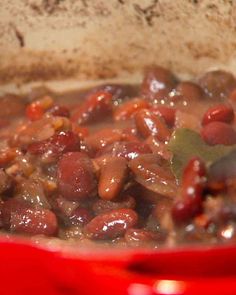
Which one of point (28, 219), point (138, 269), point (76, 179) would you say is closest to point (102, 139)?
point (76, 179)

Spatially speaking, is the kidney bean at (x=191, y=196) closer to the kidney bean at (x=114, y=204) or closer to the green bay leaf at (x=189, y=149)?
the green bay leaf at (x=189, y=149)

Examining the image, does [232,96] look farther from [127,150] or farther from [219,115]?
[127,150]

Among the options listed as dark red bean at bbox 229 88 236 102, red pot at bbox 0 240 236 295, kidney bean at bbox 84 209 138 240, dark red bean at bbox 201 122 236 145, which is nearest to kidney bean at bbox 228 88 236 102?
dark red bean at bbox 229 88 236 102

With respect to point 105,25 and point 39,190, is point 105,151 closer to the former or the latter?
point 39,190

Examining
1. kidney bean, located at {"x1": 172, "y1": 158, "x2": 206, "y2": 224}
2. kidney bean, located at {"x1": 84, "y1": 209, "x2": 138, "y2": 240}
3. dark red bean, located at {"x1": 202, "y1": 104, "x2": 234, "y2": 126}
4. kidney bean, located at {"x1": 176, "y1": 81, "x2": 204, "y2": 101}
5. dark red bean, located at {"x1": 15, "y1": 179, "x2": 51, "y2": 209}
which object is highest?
kidney bean, located at {"x1": 172, "y1": 158, "x2": 206, "y2": 224}

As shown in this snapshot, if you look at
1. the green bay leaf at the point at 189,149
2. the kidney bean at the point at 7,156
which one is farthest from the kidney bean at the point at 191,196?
the kidney bean at the point at 7,156

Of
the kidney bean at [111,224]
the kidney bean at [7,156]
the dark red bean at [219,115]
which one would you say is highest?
the dark red bean at [219,115]

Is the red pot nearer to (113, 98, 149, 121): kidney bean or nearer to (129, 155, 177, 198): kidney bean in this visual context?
(129, 155, 177, 198): kidney bean
